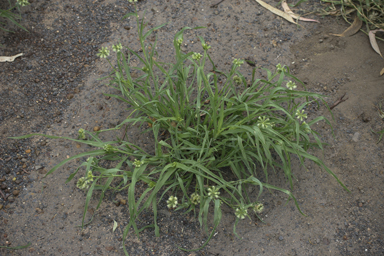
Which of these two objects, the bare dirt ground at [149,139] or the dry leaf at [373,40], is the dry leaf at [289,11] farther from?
the dry leaf at [373,40]

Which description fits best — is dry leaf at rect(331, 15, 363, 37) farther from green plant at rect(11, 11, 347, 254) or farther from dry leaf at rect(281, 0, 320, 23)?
green plant at rect(11, 11, 347, 254)

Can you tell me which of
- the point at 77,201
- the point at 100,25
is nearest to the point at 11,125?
the point at 77,201

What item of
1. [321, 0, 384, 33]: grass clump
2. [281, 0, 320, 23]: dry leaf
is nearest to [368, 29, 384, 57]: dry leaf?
[321, 0, 384, 33]: grass clump

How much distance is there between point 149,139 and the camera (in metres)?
2.56

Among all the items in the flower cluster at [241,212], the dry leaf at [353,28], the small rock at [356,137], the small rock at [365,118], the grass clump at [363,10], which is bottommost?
the small rock at [356,137]

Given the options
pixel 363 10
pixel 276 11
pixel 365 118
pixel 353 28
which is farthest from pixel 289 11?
pixel 365 118

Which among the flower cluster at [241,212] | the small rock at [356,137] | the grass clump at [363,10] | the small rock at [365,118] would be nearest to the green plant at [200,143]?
the flower cluster at [241,212]

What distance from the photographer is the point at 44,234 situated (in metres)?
2.25

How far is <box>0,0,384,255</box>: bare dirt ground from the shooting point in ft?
7.36

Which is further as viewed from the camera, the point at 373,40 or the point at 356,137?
the point at 373,40

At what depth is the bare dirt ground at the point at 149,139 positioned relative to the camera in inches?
88.4

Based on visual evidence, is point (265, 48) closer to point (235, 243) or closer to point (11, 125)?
point (235, 243)

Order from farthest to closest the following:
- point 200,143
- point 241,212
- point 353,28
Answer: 1. point 353,28
2. point 200,143
3. point 241,212

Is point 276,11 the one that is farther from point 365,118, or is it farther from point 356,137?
point 356,137
